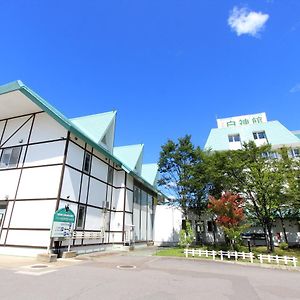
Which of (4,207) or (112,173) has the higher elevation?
(112,173)

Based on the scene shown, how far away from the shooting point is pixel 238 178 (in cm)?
1664

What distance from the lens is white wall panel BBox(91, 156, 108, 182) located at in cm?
1593

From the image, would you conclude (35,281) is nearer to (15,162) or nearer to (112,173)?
(15,162)

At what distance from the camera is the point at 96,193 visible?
1586 centimetres

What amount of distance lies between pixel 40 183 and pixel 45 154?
178 cm

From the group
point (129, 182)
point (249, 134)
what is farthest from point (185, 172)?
point (249, 134)

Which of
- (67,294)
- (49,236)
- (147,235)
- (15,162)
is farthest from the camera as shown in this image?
(147,235)

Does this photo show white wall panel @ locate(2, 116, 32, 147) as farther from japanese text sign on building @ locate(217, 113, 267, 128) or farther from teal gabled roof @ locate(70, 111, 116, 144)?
japanese text sign on building @ locate(217, 113, 267, 128)

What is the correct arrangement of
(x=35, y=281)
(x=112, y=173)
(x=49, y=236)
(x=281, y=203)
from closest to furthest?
(x=35, y=281) → (x=49, y=236) → (x=281, y=203) → (x=112, y=173)

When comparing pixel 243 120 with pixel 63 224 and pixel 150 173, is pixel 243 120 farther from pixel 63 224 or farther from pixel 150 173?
pixel 63 224

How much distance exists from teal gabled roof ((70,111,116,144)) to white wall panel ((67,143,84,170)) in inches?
124

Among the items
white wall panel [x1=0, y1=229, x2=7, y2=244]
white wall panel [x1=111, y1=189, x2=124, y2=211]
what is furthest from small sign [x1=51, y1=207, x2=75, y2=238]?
white wall panel [x1=111, y1=189, x2=124, y2=211]

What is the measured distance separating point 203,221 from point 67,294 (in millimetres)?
21370

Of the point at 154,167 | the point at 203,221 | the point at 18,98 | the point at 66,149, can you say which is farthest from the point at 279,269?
the point at 154,167
